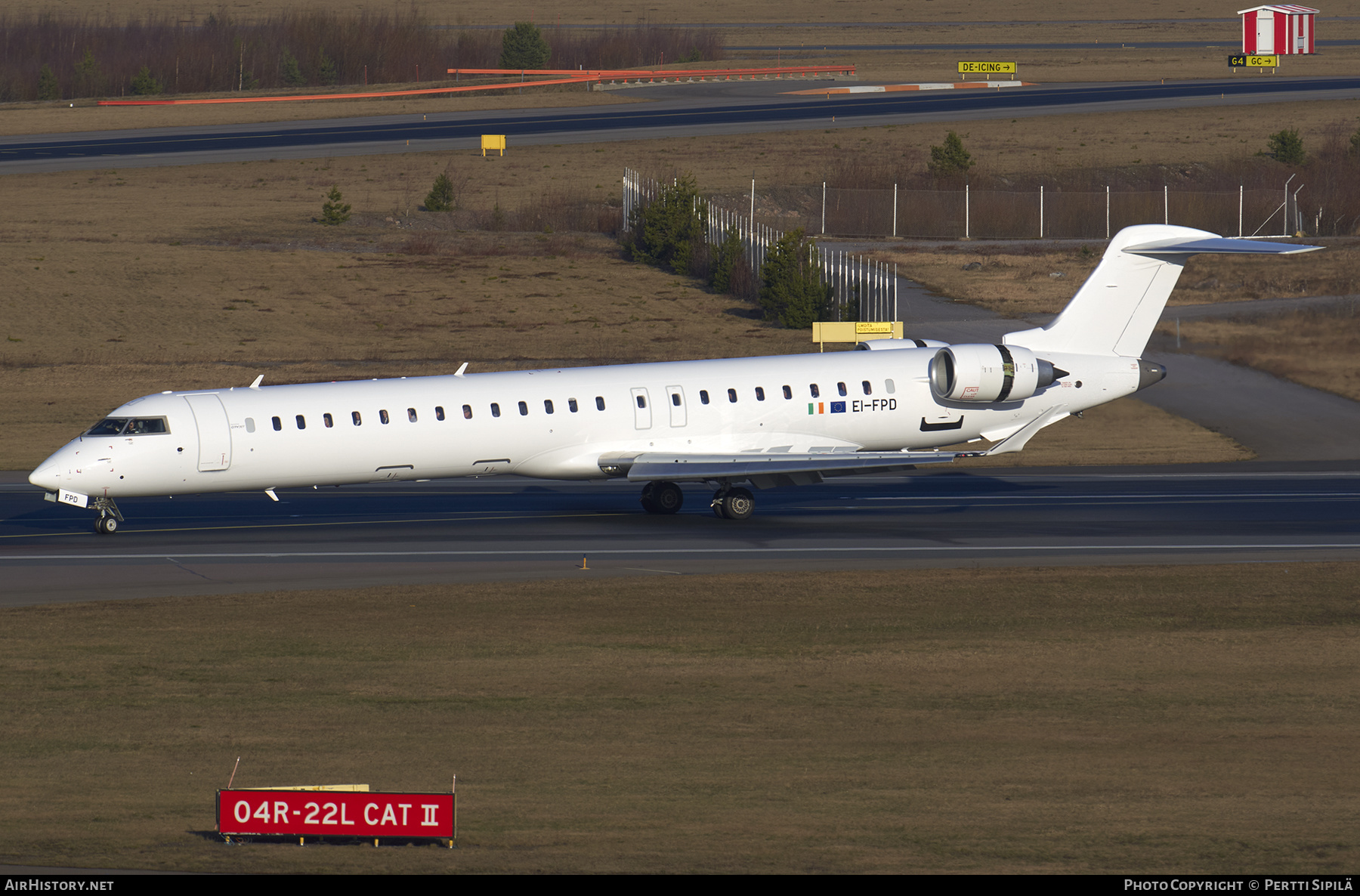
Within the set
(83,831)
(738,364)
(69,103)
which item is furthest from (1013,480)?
(69,103)

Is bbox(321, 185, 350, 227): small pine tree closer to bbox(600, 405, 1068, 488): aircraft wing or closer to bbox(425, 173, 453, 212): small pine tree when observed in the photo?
bbox(425, 173, 453, 212): small pine tree

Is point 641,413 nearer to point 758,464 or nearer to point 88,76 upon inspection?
point 758,464

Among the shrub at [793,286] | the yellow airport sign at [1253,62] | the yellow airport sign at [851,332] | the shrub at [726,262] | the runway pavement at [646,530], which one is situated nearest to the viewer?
the runway pavement at [646,530]

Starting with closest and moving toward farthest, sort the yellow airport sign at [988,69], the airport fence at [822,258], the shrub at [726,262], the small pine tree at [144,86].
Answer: the airport fence at [822,258], the shrub at [726,262], the small pine tree at [144,86], the yellow airport sign at [988,69]

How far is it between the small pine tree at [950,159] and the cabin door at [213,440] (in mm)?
53977

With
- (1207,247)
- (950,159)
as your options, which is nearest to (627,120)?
(950,159)

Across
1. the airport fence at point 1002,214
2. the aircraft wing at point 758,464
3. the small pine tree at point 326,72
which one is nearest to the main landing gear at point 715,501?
the aircraft wing at point 758,464

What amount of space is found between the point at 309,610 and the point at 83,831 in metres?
10.4

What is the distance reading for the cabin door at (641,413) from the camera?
33250 millimetres

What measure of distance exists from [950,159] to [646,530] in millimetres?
50844

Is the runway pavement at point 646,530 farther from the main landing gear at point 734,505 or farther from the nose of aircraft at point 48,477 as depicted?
the nose of aircraft at point 48,477

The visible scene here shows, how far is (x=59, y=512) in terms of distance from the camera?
114 feet

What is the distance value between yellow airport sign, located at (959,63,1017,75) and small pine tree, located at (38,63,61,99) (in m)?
61.0
